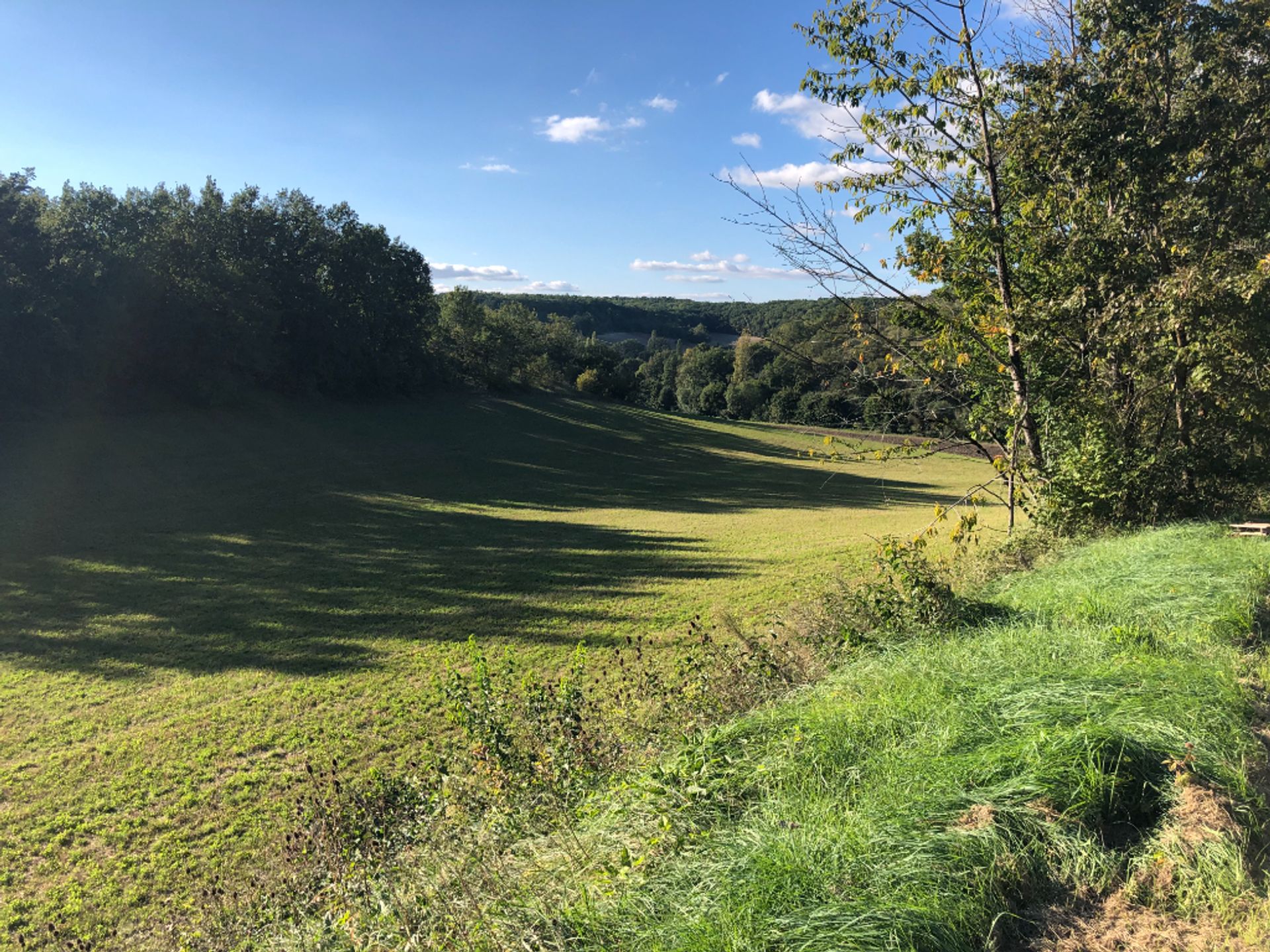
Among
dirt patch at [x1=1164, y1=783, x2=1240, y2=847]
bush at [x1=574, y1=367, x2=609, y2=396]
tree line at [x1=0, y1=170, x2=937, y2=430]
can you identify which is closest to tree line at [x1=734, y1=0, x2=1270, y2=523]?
tree line at [x1=0, y1=170, x2=937, y2=430]

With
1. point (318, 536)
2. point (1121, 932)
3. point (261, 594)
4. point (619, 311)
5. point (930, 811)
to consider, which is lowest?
point (261, 594)

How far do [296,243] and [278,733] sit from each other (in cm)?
4314

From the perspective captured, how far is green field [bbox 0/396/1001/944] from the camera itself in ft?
23.9

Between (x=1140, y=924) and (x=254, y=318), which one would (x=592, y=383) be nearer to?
(x=254, y=318)

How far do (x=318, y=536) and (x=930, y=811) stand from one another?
69.1 feet

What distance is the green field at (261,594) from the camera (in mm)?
7297

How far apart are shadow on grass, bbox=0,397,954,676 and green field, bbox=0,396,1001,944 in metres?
0.11

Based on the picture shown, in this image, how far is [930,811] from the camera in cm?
284

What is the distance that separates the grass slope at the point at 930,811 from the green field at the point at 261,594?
5088mm

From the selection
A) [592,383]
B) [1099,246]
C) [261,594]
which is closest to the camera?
[1099,246]

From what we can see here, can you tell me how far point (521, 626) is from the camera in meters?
13.0

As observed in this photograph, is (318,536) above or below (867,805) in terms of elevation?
below

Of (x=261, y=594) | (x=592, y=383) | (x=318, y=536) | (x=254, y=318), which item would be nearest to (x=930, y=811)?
(x=261, y=594)

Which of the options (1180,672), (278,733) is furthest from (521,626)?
(1180,672)
